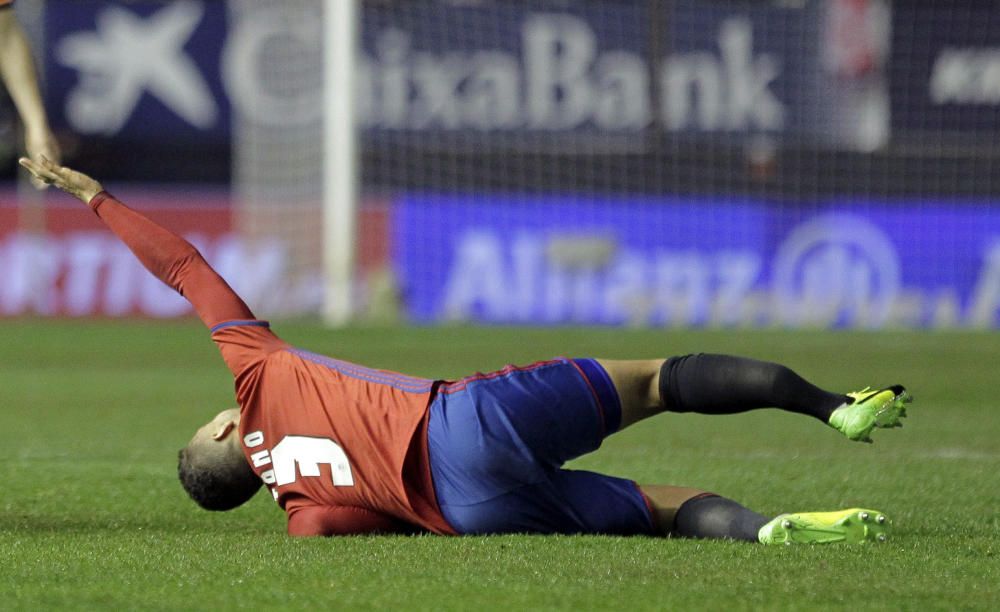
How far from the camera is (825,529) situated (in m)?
4.85

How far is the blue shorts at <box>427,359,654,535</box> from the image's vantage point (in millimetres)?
4723

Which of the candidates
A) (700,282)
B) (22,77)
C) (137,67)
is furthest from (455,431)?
(137,67)

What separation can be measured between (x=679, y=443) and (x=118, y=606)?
5.05 metres

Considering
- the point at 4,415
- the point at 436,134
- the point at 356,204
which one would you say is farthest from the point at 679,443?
the point at 436,134

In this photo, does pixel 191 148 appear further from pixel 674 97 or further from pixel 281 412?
pixel 281 412

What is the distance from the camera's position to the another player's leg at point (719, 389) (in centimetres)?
467

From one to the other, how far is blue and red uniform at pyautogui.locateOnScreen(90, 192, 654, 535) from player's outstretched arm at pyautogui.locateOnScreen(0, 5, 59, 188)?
1.39ft

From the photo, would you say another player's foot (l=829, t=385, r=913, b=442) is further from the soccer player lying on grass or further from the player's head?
the player's head

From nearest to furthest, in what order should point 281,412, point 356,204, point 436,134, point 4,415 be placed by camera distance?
point 281,412 < point 4,415 < point 356,204 < point 436,134

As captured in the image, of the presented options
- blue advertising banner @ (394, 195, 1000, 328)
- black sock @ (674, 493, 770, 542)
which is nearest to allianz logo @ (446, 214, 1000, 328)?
blue advertising banner @ (394, 195, 1000, 328)

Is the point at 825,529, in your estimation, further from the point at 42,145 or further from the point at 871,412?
the point at 42,145

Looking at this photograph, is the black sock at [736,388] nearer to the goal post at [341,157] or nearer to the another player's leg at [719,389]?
the another player's leg at [719,389]

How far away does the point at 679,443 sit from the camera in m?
8.66

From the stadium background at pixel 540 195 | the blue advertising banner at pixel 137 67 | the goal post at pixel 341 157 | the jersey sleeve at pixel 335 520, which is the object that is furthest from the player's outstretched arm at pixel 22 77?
the blue advertising banner at pixel 137 67
